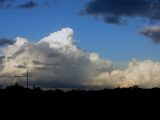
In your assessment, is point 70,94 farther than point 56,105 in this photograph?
Yes

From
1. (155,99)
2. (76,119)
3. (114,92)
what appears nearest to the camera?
(76,119)

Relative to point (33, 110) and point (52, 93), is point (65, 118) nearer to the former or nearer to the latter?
point (33, 110)

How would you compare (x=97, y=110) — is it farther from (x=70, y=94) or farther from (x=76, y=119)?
(x=70, y=94)

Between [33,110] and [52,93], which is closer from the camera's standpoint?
[33,110]

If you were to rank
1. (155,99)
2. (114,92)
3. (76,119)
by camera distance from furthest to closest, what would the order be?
(114,92) < (155,99) < (76,119)

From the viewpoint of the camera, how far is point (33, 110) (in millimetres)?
96062

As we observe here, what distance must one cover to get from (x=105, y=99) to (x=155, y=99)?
27.5 ft

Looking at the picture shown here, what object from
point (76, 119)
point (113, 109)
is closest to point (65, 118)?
point (76, 119)

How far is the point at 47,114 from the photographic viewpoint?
93.8 metres

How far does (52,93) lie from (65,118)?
73.4 ft

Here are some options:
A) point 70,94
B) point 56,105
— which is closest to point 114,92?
point 70,94

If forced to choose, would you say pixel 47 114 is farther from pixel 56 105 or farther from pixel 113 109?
pixel 113 109

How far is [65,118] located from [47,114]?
3851mm

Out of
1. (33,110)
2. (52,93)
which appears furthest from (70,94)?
(33,110)
